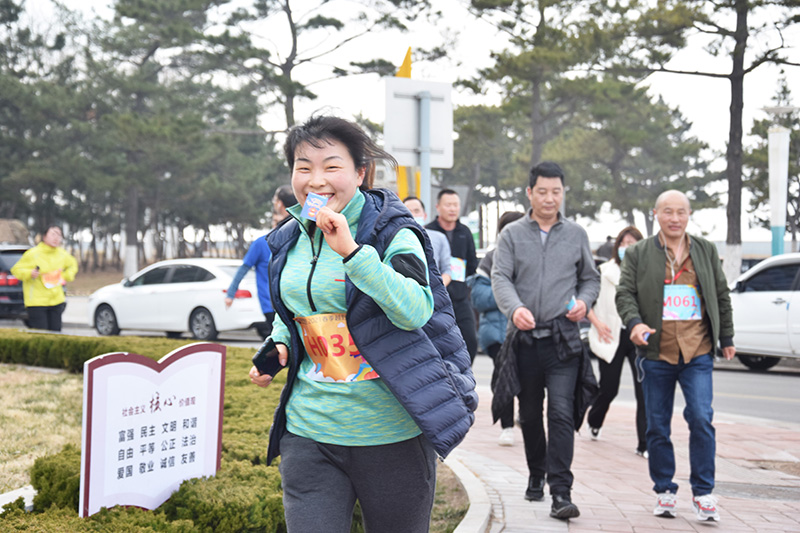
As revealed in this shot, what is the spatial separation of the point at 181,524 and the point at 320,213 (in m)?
1.93

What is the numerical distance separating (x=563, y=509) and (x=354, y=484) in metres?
2.61

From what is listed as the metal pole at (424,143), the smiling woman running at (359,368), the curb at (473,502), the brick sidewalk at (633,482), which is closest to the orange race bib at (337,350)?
the smiling woman running at (359,368)

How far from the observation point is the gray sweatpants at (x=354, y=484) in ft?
8.41

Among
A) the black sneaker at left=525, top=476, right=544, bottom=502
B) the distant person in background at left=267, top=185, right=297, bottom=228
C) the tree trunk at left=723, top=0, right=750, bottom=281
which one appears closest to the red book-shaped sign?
the black sneaker at left=525, top=476, right=544, bottom=502

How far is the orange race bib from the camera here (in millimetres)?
2547

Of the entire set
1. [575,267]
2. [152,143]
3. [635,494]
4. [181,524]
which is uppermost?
[152,143]

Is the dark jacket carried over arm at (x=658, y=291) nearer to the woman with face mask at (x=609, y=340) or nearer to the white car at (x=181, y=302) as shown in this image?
the woman with face mask at (x=609, y=340)

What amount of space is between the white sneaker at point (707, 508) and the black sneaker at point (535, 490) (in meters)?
0.90

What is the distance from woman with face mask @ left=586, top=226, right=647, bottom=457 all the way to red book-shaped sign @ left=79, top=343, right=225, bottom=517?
3807mm

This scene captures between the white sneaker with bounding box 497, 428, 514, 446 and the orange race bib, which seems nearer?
the orange race bib

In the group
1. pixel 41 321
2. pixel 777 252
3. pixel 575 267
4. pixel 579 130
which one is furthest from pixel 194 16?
pixel 575 267

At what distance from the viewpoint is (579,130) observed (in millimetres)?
49250

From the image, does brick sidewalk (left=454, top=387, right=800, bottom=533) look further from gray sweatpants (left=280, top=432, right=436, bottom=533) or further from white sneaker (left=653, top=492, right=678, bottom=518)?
gray sweatpants (left=280, top=432, right=436, bottom=533)

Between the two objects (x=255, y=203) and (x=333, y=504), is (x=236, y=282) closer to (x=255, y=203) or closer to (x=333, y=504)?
(x=333, y=504)
